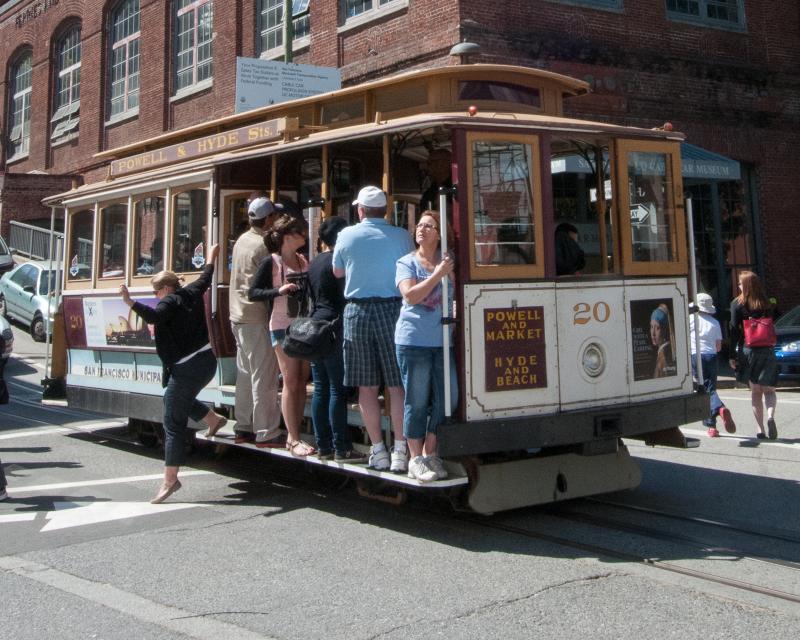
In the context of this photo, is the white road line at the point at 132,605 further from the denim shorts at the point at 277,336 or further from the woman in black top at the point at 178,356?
the denim shorts at the point at 277,336

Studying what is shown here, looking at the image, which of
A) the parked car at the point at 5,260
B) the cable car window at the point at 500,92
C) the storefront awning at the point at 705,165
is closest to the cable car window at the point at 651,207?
the cable car window at the point at 500,92

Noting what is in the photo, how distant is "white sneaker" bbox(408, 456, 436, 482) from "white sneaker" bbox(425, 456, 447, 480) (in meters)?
0.02

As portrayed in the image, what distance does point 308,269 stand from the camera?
23.0 ft

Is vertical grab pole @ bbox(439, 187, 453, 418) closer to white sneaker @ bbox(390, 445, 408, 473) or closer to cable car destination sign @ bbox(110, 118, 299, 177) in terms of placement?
white sneaker @ bbox(390, 445, 408, 473)

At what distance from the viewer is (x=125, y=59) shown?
28.8 m

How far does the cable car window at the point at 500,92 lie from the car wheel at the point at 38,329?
1523 cm

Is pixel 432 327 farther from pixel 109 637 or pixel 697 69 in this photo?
pixel 697 69

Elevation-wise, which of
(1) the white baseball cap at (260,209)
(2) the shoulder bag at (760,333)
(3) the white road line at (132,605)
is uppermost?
(1) the white baseball cap at (260,209)

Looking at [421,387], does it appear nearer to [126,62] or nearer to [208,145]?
[208,145]

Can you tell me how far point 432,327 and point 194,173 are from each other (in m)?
3.42

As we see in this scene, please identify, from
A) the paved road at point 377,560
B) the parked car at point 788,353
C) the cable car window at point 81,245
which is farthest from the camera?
the parked car at point 788,353

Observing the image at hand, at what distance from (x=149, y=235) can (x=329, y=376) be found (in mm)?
3376

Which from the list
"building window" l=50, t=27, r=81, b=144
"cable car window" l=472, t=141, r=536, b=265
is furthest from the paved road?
"building window" l=50, t=27, r=81, b=144

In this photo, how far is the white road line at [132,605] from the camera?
179 inches
